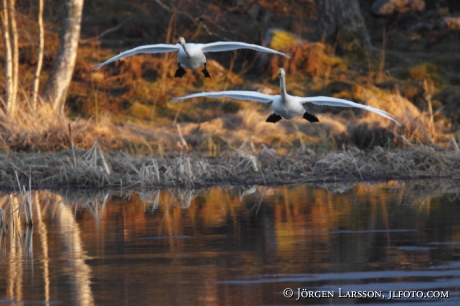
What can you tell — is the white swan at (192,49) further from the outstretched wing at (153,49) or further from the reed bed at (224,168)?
the reed bed at (224,168)

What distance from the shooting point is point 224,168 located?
1622 centimetres

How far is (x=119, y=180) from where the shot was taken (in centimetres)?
1556

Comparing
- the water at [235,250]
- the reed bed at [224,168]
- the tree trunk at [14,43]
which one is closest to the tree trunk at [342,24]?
the tree trunk at [14,43]

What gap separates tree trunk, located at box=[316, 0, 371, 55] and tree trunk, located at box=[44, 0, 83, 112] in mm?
8180

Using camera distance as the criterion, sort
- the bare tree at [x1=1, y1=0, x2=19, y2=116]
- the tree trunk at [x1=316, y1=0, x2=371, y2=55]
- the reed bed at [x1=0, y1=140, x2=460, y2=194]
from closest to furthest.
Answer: the reed bed at [x1=0, y1=140, x2=460, y2=194]
the bare tree at [x1=1, y1=0, x2=19, y2=116]
the tree trunk at [x1=316, y1=0, x2=371, y2=55]

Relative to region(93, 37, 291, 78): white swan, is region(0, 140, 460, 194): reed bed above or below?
below

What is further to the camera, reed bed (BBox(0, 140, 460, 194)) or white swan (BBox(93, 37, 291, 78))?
reed bed (BBox(0, 140, 460, 194))

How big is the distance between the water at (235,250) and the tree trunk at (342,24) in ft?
49.0

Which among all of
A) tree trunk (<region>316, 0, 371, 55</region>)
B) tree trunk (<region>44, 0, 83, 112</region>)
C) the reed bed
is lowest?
the reed bed

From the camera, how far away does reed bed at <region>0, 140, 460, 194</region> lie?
50.9ft

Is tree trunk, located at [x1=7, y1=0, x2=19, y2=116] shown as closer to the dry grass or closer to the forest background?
the forest background

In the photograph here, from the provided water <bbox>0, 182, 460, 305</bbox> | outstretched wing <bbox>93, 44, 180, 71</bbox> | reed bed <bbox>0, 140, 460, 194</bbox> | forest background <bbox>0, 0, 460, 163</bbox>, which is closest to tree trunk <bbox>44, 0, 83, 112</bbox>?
forest background <bbox>0, 0, 460, 163</bbox>

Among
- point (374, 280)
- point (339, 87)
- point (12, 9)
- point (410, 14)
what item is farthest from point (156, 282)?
point (410, 14)

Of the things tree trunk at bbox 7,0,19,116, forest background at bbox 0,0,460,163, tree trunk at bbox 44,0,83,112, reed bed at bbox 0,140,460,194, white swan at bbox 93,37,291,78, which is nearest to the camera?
white swan at bbox 93,37,291,78
